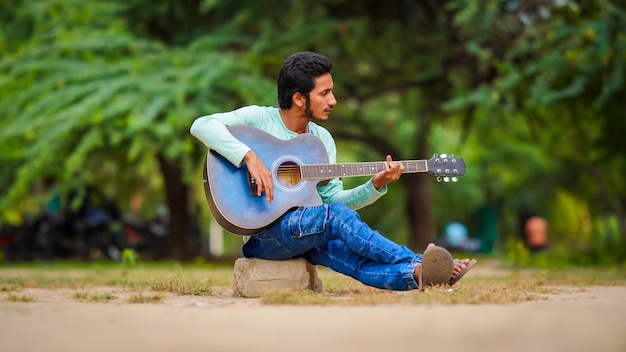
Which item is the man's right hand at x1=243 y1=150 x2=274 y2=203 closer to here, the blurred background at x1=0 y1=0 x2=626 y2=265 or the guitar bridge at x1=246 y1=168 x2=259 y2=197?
the guitar bridge at x1=246 y1=168 x2=259 y2=197

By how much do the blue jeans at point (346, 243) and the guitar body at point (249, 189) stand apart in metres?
0.12

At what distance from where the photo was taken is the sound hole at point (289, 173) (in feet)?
19.5

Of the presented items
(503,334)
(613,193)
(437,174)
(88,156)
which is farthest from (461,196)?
(503,334)

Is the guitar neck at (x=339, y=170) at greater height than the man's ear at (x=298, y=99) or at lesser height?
lesser

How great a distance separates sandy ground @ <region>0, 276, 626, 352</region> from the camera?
137 inches

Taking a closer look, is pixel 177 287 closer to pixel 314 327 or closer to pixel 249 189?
pixel 249 189

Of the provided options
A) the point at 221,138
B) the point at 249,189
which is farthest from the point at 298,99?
the point at 249,189

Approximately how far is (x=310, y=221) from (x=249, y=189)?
18.5 inches

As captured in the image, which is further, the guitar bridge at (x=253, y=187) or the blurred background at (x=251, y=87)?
the blurred background at (x=251, y=87)

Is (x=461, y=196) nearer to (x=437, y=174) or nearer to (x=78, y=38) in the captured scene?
(x=78, y=38)

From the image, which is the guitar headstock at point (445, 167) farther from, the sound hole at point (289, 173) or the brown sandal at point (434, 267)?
the sound hole at point (289, 173)

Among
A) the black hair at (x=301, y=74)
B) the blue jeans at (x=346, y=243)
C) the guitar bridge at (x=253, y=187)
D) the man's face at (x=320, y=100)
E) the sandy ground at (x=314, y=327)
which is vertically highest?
the black hair at (x=301, y=74)

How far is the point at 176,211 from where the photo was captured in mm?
16016

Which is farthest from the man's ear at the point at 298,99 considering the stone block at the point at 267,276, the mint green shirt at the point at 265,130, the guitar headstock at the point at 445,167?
the stone block at the point at 267,276
